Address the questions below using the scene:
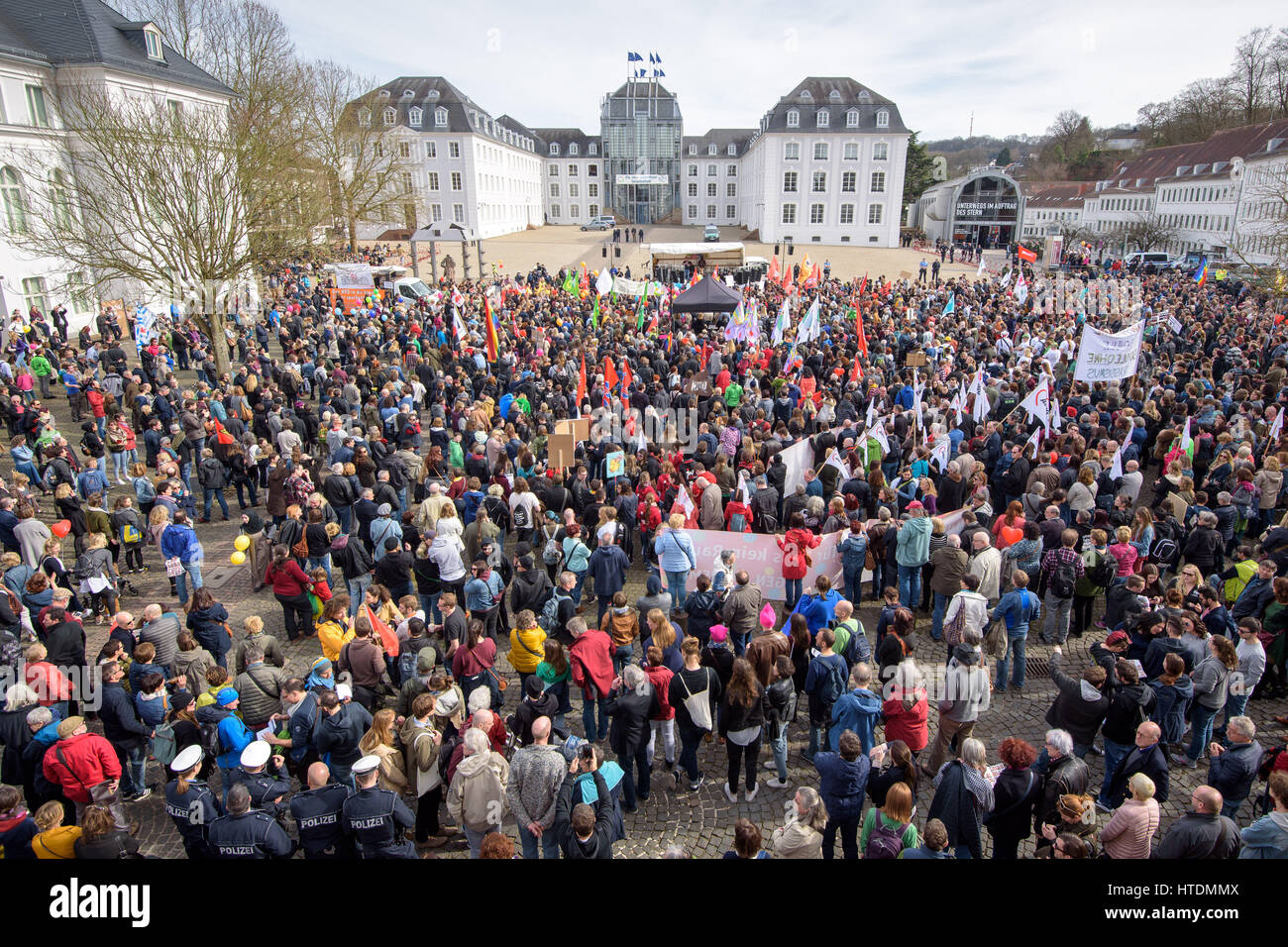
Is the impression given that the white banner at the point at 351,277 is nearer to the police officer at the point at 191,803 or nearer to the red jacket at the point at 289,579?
the red jacket at the point at 289,579

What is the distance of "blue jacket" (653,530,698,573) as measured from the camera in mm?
8477

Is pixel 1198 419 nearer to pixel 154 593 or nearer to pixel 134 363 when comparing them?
pixel 154 593

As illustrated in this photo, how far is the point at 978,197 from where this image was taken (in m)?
63.7

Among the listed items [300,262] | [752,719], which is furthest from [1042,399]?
[300,262]

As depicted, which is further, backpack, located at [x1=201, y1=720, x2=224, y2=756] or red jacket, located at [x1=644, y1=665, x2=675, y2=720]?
red jacket, located at [x1=644, y1=665, x2=675, y2=720]

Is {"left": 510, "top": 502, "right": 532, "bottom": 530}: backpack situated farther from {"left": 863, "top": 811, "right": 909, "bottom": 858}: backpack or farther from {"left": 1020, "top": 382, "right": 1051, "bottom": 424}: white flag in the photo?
{"left": 1020, "top": 382, "right": 1051, "bottom": 424}: white flag

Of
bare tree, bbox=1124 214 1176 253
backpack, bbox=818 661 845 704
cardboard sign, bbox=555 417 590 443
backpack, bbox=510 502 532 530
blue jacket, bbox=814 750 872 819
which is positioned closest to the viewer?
blue jacket, bbox=814 750 872 819

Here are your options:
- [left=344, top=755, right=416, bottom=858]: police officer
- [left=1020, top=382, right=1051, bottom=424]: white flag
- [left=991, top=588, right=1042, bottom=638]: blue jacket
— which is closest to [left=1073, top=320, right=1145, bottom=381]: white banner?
[left=1020, top=382, right=1051, bottom=424]: white flag

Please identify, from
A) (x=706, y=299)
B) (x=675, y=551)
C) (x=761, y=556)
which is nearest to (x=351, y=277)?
(x=706, y=299)

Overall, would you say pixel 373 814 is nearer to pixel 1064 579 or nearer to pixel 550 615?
pixel 550 615

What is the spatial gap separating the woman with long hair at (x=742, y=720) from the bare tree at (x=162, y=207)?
19764 mm

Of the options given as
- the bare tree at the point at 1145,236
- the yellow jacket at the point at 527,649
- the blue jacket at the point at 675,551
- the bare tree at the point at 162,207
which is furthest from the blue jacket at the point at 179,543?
the bare tree at the point at 1145,236

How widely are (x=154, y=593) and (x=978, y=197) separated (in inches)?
2742

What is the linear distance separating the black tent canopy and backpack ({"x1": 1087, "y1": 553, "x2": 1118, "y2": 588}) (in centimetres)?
1343
